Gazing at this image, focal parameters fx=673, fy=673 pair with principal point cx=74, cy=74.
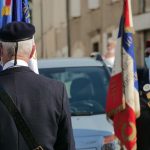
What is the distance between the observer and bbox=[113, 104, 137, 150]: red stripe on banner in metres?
5.77

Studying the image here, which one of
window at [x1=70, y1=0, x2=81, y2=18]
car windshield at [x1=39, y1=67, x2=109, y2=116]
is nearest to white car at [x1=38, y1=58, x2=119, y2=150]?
car windshield at [x1=39, y1=67, x2=109, y2=116]

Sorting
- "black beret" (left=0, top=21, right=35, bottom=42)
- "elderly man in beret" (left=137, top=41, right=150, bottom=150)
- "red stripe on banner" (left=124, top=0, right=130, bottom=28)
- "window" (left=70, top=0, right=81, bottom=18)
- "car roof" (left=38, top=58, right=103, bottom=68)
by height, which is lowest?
"elderly man in beret" (left=137, top=41, right=150, bottom=150)


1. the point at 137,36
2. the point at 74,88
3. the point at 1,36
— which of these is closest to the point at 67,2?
the point at 137,36

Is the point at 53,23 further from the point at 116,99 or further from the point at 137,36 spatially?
the point at 116,99

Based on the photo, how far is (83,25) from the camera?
92.0ft

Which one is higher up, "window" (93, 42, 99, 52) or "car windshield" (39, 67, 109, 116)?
"car windshield" (39, 67, 109, 116)

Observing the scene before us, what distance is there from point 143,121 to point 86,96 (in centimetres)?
217

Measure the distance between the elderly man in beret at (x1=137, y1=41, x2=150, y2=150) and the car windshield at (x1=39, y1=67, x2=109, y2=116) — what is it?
1615 millimetres

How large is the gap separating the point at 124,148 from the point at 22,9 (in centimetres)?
154

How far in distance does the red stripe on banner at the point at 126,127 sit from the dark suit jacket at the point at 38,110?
176 centimetres

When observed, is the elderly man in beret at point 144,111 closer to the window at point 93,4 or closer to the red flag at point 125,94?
the red flag at point 125,94

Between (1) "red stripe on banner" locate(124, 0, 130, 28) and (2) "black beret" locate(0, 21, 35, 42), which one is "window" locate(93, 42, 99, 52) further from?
(2) "black beret" locate(0, 21, 35, 42)

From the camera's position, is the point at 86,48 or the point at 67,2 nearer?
the point at 86,48

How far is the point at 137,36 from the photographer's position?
74.1 ft
